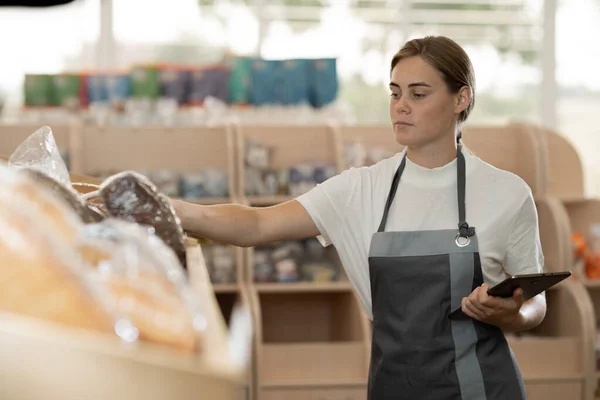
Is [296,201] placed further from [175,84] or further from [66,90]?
[66,90]

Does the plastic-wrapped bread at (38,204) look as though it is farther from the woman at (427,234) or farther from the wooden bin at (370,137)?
the wooden bin at (370,137)

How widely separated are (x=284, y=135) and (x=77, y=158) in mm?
1051

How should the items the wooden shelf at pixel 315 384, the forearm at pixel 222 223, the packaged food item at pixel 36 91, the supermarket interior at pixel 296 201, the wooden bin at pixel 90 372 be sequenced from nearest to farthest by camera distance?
the wooden bin at pixel 90 372 → the supermarket interior at pixel 296 201 → the forearm at pixel 222 223 → the wooden shelf at pixel 315 384 → the packaged food item at pixel 36 91

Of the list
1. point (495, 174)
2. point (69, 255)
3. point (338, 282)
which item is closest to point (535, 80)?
point (338, 282)

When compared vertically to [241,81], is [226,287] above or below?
below

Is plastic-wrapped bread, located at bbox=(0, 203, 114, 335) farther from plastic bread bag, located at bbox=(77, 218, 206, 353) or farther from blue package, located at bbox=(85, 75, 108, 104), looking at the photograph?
blue package, located at bbox=(85, 75, 108, 104)

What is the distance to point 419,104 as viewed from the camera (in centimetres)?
229

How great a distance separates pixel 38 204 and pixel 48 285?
145mm

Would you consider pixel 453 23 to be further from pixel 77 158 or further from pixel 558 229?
pixel 77 158

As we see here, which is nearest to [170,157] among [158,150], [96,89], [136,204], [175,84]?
[158,150]

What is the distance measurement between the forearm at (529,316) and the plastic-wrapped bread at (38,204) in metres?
1.48

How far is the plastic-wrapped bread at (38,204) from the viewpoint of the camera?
2.88 ft

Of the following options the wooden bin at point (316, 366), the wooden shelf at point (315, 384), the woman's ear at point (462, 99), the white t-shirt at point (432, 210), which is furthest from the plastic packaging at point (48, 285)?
the wooden shelf at point (315, 384)

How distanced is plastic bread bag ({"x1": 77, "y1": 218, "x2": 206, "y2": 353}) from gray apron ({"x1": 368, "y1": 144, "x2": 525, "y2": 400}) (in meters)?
1.40
